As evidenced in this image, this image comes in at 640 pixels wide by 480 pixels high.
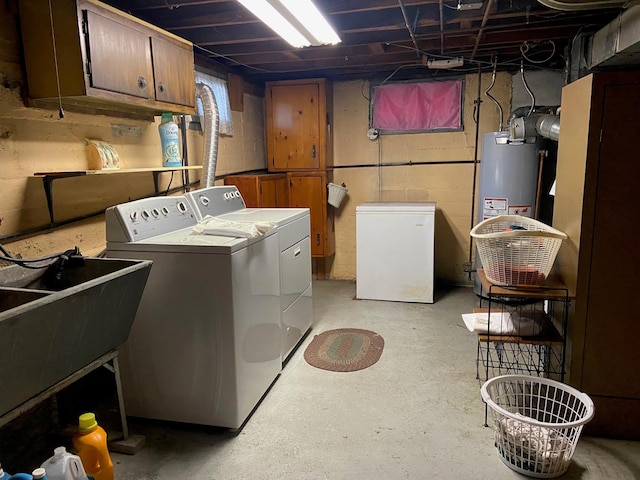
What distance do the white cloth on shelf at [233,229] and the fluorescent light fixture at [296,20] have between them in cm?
107

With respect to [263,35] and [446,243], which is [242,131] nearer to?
[263,35]

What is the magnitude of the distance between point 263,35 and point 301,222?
1.26 metres

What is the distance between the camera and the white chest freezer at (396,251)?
401cm

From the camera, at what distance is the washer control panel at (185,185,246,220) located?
2.79m

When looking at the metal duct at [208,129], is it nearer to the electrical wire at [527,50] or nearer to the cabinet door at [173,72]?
the cabinet door at [173,72]

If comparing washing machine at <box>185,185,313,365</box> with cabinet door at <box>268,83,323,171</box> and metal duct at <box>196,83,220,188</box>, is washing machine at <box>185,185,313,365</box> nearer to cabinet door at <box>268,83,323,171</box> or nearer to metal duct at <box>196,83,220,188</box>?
metal duct at <box>196,83,220,188</box>

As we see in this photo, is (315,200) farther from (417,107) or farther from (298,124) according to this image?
(417,107)

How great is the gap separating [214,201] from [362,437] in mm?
1685

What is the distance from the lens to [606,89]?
77.4 inches

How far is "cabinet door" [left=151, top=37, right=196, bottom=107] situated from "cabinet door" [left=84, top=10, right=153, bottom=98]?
74 millimetres

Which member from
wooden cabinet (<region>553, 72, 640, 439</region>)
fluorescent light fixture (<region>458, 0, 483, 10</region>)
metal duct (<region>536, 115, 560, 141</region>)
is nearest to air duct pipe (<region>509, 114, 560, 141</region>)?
metal duct (<region>536, 115, 560, 141</region>)

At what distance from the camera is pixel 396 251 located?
409 cm

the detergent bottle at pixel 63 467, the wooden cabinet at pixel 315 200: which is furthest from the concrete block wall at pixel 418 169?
the detergent bottle at pixel 63 467

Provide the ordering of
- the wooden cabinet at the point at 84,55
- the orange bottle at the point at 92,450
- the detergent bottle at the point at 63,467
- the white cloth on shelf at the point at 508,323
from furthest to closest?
the white cloth on shelf at the point at 508,323 < the wooden cabinet at the point at 84,55 < the orange bottle at the point at 92,450 < the detergent bottle at the point at 63,467
